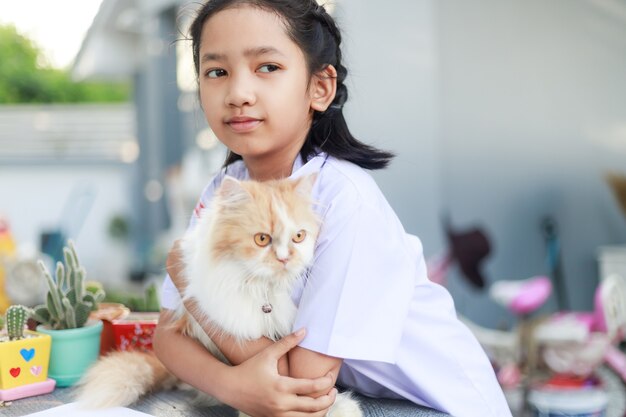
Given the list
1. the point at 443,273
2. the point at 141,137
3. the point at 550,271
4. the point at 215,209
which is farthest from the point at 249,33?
the point at 141,137

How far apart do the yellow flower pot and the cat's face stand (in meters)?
0.47

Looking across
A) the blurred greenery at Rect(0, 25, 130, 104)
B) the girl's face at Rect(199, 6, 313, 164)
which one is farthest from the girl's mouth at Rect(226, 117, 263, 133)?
the blurred greenery at Rect(0, 25, 130, 104)

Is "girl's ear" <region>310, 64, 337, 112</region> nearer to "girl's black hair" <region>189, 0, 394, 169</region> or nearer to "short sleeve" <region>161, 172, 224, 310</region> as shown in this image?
"girl's black hair" <region>189, 0, 394, 169</region>

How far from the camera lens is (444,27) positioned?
3816mm

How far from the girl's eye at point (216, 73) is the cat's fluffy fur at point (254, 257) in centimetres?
20

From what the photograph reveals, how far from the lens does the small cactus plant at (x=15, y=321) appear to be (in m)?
1.21

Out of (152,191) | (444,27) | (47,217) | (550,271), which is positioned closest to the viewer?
(550,271)

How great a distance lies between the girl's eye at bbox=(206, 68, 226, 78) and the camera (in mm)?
1088

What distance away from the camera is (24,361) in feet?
3.94

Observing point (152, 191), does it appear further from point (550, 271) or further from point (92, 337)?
point (92, 337)

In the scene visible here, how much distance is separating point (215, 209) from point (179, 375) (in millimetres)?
290

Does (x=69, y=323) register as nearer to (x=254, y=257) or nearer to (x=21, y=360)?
(x=21, y=360)

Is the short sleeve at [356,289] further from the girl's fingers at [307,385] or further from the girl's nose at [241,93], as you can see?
the girl's nose at [241,93]

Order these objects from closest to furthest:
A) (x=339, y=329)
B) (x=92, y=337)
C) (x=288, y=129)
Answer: (x=339, y=329) → (x=288, y=129) → (x=92, y=337)
